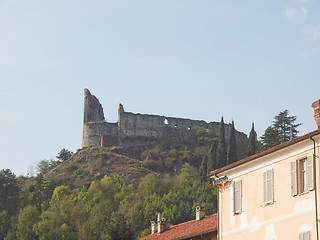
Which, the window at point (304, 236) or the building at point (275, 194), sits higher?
the building at point (275, 194)

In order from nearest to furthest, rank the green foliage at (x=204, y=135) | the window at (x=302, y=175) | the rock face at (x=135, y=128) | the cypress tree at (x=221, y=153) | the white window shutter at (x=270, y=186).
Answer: the window at (x=302, y=175) → the white window shutter at (x=270, y=186) → the cypress tree at (x=221, y=153) → the rock face at (x=135, y=128) → the green foliage at (x=204, y=135)

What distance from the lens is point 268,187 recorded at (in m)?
30.7

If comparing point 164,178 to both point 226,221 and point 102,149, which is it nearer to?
point 102,149

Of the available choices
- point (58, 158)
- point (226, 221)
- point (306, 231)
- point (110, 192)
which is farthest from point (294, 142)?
point (58, 158)

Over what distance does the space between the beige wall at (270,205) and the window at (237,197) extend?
236mm

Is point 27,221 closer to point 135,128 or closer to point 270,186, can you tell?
point 135,128

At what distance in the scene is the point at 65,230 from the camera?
103125mm

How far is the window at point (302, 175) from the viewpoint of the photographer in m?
28.0

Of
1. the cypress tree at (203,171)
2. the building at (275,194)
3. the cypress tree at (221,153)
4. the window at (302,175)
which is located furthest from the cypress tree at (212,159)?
the window at (302,175)

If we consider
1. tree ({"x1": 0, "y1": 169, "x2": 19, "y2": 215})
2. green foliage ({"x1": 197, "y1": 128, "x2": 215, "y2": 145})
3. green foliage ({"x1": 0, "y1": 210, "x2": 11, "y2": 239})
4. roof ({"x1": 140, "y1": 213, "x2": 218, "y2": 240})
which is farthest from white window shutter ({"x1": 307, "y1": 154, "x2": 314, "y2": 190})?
green foliage ({"x1": 197, "y1": 128, "x2": 215, "y2": 145})

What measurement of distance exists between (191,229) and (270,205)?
1007 centimetres

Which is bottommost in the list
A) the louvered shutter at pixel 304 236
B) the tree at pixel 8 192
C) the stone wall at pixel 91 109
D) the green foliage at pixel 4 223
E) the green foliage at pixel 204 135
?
the louvered shutter at pixel 304 236

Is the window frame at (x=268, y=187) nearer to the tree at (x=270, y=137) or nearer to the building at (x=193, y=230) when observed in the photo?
the building at (x=193, y=230)

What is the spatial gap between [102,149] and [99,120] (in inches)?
489
